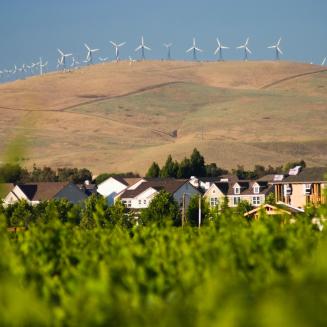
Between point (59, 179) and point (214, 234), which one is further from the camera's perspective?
point (59, 179)

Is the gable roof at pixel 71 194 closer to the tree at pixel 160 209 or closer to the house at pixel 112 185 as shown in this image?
the house at pixel 112 185

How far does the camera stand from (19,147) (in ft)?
29.5

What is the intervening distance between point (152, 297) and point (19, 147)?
138 inches

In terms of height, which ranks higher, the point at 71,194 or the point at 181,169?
the point at 181,169

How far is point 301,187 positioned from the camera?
109562 millimetres

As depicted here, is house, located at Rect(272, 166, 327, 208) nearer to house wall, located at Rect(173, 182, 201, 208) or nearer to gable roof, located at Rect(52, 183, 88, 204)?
house wall, located at Rect(173, 182, 201, 208)

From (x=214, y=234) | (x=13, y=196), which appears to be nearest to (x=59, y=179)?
(x=13, y=196)

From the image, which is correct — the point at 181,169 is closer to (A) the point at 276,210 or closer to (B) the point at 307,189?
(B) the point at 307,189

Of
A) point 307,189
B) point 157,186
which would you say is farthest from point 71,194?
point 307,189

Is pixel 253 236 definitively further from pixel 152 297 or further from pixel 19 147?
pixel 19 147

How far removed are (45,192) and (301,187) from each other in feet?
116

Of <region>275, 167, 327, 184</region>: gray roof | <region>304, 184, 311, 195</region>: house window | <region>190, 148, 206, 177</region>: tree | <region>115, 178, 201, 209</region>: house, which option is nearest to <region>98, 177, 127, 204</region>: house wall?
<region>190, 148, 206, 177</region>: tree

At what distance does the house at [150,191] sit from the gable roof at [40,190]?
813 cm

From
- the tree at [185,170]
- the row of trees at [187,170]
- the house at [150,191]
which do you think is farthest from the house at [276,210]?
the tree at [185,170]
